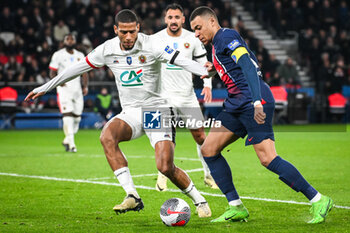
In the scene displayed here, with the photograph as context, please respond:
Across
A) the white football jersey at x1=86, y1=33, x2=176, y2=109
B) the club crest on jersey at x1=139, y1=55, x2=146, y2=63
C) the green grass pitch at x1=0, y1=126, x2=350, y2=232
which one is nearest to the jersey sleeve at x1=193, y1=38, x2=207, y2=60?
the green grass pitch at x1=0, y1=126, x2=350, y2=232

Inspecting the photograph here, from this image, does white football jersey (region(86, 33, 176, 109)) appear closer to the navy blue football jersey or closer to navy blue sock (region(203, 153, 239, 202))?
the navy blue football jersey

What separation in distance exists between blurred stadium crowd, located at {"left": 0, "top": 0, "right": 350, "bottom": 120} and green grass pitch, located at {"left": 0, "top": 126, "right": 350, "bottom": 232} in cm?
706

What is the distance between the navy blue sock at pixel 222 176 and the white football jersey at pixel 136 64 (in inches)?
43.2

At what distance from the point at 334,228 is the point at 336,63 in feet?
67.5

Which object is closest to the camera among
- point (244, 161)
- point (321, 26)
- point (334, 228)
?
point (334, 228)

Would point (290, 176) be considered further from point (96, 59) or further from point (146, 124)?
point (96, 59)

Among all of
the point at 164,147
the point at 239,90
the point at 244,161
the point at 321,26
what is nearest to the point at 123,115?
the point at 164,147

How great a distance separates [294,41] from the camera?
91.9 feet

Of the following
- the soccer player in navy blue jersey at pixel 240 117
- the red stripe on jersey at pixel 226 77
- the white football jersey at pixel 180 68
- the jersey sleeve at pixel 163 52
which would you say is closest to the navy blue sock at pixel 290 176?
the soccer player in navy blue jersey at pixel 240 117

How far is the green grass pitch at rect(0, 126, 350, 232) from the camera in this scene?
20.1 ft

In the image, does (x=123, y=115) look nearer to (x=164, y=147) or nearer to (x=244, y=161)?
(x=164, y=147)

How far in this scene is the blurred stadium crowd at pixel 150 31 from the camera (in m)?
22.4

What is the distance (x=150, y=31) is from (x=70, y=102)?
33.9ft

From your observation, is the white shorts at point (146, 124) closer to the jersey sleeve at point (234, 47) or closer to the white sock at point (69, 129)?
the jersey sleeve at point (234, 47)
